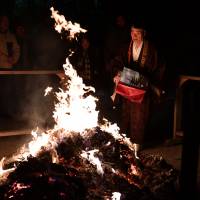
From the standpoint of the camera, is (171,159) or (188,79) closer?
(171,159)

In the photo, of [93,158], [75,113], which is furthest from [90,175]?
[75,113]

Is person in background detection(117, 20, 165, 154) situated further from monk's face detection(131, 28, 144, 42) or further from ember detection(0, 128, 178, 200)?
ember detection(0, 128, 178, 200)

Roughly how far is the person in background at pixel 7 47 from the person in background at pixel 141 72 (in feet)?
Answer: 8.56

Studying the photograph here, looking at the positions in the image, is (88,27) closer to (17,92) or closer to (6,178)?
(17,92)

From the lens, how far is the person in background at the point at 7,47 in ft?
32.4

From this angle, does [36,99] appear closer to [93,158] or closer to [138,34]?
[138,34]

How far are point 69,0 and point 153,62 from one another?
23.5 feet

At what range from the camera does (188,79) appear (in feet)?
32.3

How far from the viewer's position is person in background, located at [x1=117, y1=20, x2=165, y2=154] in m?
8.69

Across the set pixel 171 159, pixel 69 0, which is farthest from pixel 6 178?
pixel 69 0

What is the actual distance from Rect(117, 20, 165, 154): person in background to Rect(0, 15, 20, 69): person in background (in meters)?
2.61

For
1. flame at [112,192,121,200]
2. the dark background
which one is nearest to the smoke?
the dark background

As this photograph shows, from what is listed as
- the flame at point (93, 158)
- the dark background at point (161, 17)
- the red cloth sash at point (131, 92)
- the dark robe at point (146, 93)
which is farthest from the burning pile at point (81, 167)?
the dark background at point (161, 17)

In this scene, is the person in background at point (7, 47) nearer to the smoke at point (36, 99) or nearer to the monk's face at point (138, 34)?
the smoke at point (36, 99)
